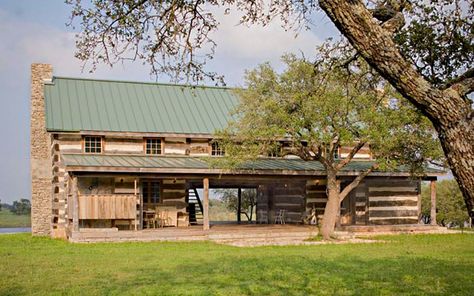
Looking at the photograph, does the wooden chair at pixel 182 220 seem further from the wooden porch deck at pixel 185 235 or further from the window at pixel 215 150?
the window at pixel 215 150

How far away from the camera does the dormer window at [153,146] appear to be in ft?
92.3

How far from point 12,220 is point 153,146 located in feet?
149

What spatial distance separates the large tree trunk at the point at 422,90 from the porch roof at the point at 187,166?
62.2 feet

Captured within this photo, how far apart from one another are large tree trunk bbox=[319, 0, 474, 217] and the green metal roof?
68.6ft

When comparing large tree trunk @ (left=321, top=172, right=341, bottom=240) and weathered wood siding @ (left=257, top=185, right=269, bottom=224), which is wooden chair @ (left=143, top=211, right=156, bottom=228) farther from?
large tree trunk @ (left=321, top=172, right=341, bottom=240)

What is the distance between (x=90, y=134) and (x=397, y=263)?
15405mm

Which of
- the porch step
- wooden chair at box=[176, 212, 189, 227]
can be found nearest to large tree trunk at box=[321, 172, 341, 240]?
the porch step

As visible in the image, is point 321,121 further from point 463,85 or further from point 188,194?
point 463,85

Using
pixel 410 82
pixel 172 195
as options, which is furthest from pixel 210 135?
pixel 410 82

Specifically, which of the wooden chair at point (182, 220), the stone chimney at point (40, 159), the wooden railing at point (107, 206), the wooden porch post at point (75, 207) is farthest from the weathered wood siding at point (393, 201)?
the stone chimney at point (40, 159)

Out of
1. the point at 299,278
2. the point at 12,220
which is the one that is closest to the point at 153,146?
the point at 299,278

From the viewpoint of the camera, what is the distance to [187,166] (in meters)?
25.2

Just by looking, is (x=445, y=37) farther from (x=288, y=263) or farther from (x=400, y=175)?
(x=400, y=175)

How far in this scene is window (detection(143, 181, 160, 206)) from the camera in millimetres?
28062
